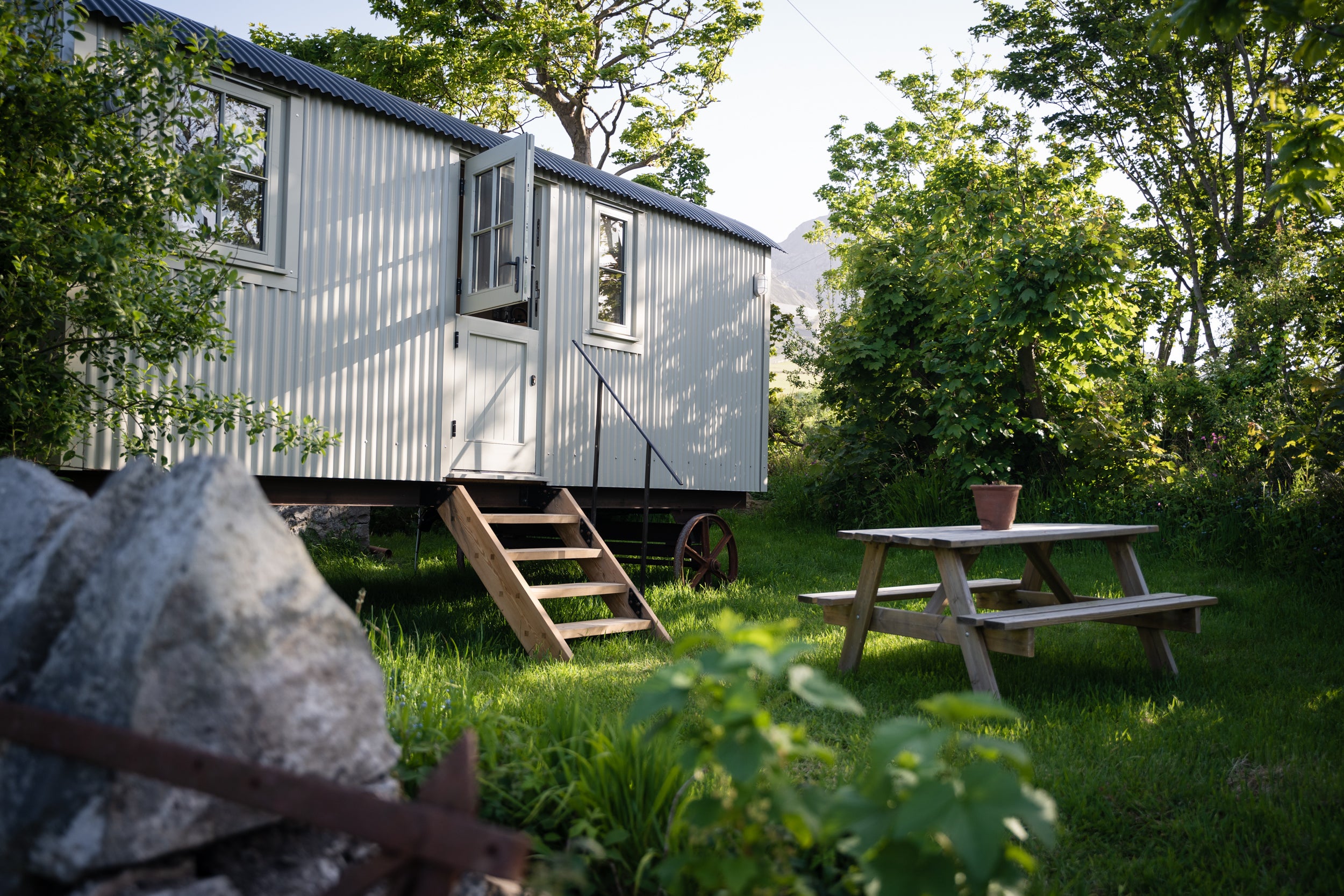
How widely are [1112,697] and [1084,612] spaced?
43cm

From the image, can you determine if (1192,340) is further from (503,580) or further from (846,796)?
(846,796)

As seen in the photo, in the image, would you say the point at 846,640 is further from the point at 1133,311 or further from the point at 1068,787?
the point at 1133,311

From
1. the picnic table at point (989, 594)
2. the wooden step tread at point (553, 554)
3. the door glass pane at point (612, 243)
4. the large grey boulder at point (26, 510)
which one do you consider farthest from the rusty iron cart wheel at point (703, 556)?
the large grey boulder at point (26, 510)

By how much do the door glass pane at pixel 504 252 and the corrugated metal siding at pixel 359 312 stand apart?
391mm

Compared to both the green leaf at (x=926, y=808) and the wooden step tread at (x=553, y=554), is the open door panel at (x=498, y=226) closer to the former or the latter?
the wooden step tread at (x=553, y=554)

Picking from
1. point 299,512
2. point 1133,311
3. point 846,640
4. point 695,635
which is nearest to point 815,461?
point 1133,311

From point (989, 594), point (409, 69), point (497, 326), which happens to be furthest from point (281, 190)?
point (409, 69)

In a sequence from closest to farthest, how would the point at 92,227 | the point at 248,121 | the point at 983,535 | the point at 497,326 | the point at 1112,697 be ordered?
the point at 92,227, the point at 1112,697, the point at 983,535, the point at 248,121, the point at 497,326

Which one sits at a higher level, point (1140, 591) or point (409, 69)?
point (409, 69)

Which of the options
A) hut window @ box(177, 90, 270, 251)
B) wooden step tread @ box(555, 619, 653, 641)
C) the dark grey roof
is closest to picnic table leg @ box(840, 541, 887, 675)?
wooden step tread @ box(555, 619, 653, 641)

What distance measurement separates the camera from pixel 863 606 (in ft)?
14.8

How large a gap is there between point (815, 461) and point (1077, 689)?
28.3 feet

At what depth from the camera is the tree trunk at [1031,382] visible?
9.07 meters

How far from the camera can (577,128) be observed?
15953 millimetres
